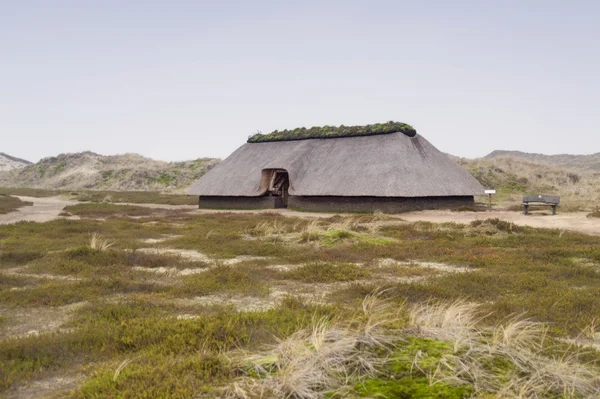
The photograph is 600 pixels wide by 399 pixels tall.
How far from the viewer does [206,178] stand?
143 feet

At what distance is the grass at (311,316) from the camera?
196 inches

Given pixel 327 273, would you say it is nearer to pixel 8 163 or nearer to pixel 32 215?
pixel 32 215

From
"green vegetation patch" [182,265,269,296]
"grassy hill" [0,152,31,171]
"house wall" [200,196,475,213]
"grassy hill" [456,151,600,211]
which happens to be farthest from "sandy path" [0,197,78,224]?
"grassy hill" [0,152,31,171]

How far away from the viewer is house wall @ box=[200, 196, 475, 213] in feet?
108

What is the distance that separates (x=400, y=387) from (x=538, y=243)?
14.5 m

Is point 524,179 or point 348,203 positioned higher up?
point 524,179

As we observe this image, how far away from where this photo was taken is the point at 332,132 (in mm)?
42344

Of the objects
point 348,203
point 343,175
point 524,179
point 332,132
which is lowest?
point 348,203

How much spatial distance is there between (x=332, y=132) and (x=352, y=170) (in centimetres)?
755

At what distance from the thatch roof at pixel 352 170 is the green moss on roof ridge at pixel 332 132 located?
49 centimetres

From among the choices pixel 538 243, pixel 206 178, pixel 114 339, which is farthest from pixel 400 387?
pixel 206 178

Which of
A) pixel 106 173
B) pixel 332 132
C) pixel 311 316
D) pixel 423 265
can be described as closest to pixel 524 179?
pixel 332 132

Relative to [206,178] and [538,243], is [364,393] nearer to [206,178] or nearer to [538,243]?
[538,243]

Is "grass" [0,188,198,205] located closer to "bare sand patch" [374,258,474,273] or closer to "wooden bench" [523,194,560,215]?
"wooden bench" [523,194,560,215]
